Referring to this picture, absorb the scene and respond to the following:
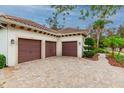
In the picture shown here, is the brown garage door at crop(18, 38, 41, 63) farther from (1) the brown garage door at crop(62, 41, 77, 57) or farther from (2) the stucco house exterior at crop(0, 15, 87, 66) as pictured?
(1) the brown garage door at crop(62, 41, 77, 57)

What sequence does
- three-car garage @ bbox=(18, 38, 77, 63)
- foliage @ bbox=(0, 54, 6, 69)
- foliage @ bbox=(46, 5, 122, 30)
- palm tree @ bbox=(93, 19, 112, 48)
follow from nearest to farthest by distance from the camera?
1. foliage @ bbox=(0, 54, 6, 69)
2. three-car garage @ bbox=(18, 38, 77, 63)
3. foliage @ bbox=(46, 5, 122, 30)
4. palm tree @ bbox=(93, 19, 112, 48)

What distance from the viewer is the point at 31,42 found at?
44.8 feet

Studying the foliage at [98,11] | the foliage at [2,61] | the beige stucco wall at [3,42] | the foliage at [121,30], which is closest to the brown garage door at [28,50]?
the beige stucco wall at [3,42]

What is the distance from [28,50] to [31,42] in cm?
78

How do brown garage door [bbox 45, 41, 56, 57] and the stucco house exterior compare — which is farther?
brown garage door [bbox 45, 41, 56, 57]

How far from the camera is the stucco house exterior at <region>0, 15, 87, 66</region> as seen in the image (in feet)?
36.6

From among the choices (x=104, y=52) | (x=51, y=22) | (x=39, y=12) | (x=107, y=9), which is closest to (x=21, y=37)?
(x=107, y=9)

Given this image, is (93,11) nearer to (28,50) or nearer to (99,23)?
(99,23)

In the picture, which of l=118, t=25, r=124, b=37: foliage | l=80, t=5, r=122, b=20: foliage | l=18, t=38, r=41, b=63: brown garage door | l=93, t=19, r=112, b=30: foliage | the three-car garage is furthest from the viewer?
l=118, t=25, r=124, b=37: foliage

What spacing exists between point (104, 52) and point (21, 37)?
17002 millimetres

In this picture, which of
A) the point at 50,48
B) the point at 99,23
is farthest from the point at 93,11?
the point at 50,48

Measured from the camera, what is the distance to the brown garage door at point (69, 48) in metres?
17.8


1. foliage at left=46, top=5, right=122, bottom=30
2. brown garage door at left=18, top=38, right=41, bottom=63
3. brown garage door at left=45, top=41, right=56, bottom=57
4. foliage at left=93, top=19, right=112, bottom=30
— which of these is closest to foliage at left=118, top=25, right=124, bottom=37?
foliage at left=93, top=19, right=112, bottom=30
